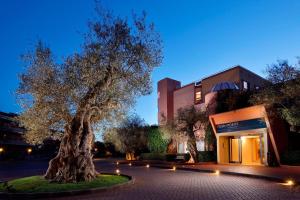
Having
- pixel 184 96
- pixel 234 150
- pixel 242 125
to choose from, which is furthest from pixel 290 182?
pixel 184 96

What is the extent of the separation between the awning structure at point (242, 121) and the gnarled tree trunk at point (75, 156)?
14.4m

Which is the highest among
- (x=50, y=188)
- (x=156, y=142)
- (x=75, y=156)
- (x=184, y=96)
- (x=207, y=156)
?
(x=184, y=96)

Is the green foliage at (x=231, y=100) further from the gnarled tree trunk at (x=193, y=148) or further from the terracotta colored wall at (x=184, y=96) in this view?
the terracotta colored wall at (x=184, y=96)

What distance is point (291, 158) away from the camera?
24.4 metres

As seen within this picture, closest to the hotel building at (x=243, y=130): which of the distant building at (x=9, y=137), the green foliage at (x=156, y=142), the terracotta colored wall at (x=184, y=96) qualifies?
the terracotta colored wall at (x=184, y=96)

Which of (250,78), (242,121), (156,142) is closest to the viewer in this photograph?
(242,121)

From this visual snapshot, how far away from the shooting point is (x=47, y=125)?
15219 mm

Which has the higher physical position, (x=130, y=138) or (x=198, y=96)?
(x=198, y=96)

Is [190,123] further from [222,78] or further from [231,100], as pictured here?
[222,78]

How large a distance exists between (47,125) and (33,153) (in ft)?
296

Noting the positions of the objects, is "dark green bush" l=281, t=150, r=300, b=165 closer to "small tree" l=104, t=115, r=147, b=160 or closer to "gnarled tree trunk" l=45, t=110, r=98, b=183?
"gnarled tree trunk" l=45, t=110, r=98, b=183

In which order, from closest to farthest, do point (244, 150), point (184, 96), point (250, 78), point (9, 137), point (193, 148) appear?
point (244, 150) → point (193, 148) → point (250, 78) → point (184, 96) → point (9, 137)

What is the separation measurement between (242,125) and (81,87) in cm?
1897

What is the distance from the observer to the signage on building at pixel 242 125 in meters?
26.9
